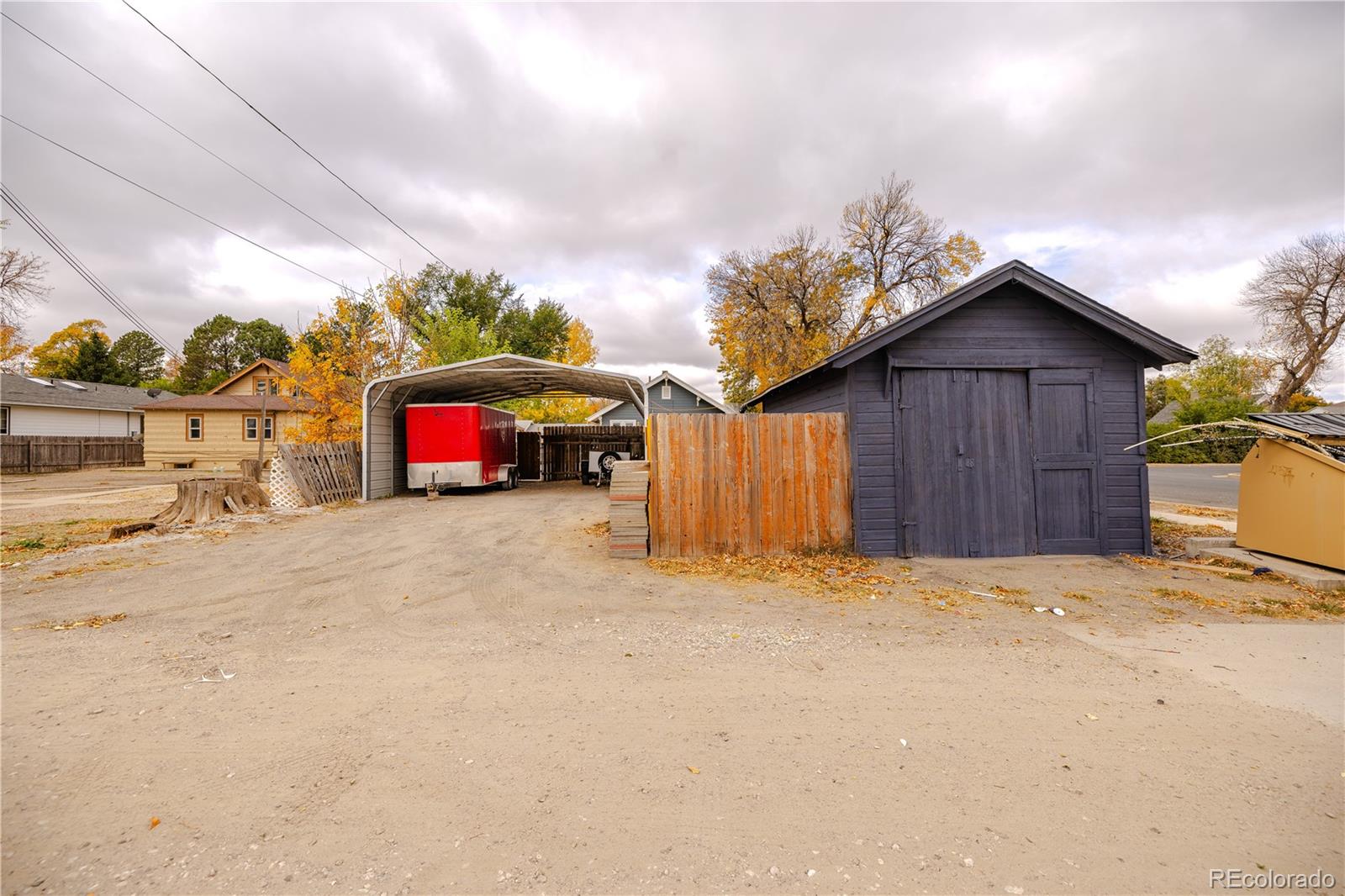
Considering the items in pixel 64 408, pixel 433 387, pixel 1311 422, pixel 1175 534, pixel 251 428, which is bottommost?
pixel 1175 534

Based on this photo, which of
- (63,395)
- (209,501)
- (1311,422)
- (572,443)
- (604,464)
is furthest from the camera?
(63,395)

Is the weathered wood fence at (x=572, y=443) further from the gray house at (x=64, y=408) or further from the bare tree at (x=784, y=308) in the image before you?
the gray house at (x=64, y=408)

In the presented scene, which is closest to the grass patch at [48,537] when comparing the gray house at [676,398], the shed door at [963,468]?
the shed door at [963,468]

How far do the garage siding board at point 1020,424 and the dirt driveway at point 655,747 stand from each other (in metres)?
2.48

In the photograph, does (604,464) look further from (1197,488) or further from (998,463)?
(1197,488)

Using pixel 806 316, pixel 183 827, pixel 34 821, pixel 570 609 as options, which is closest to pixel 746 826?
pixel 183 827

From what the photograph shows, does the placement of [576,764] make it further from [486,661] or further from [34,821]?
[34,821]

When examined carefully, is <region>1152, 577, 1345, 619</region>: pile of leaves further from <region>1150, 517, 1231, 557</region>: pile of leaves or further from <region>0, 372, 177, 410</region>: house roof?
<region>0, 372, 177, 410</region>: house roof

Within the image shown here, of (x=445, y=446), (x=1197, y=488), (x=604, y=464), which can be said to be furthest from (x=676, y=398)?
(x=1197, y=488)

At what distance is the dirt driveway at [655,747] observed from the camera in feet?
7.39

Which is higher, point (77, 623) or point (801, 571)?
point (77, 623)

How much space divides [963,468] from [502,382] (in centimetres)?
1522

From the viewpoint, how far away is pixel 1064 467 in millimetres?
8531

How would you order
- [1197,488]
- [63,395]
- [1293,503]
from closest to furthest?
1. [1293,503]
2. [1197,488]
3. [63,395]
